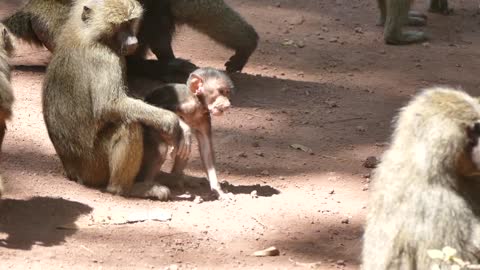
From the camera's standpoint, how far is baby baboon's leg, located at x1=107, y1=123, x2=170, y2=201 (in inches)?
268

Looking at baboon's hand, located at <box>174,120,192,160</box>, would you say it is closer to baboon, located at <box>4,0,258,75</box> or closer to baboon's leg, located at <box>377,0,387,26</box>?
baboon, located at <box>4,0,258,75</box>

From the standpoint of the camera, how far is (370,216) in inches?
203

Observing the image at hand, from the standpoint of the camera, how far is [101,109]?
679cm

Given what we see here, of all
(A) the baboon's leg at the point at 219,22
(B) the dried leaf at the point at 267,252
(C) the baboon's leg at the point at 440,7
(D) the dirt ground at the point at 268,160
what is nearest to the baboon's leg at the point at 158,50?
(A) the baboon's leg at the point at 219,22

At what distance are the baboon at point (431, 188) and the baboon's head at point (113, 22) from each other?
97.4 inches

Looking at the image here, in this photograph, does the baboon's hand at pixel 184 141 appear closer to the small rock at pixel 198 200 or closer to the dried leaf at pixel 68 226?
the small rock at pixel 198 200

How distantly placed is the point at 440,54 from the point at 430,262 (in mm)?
6215

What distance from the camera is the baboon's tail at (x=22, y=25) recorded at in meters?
9.36

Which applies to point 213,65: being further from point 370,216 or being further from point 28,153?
point 370,216

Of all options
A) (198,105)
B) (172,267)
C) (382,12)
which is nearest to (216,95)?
(198,105)

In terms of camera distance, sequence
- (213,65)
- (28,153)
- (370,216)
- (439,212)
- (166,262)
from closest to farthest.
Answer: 1. (439,212)
2. (370,216)
3. (166,262)
4. (28,153)
5. (213,65)

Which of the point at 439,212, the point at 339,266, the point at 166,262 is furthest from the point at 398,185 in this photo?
the point at 166,262

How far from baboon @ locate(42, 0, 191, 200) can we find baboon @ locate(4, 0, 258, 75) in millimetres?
2216

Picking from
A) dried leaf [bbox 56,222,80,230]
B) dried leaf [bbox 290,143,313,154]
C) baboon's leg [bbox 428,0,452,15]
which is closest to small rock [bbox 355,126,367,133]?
dried leaf [bbox 290,143,313,154]
